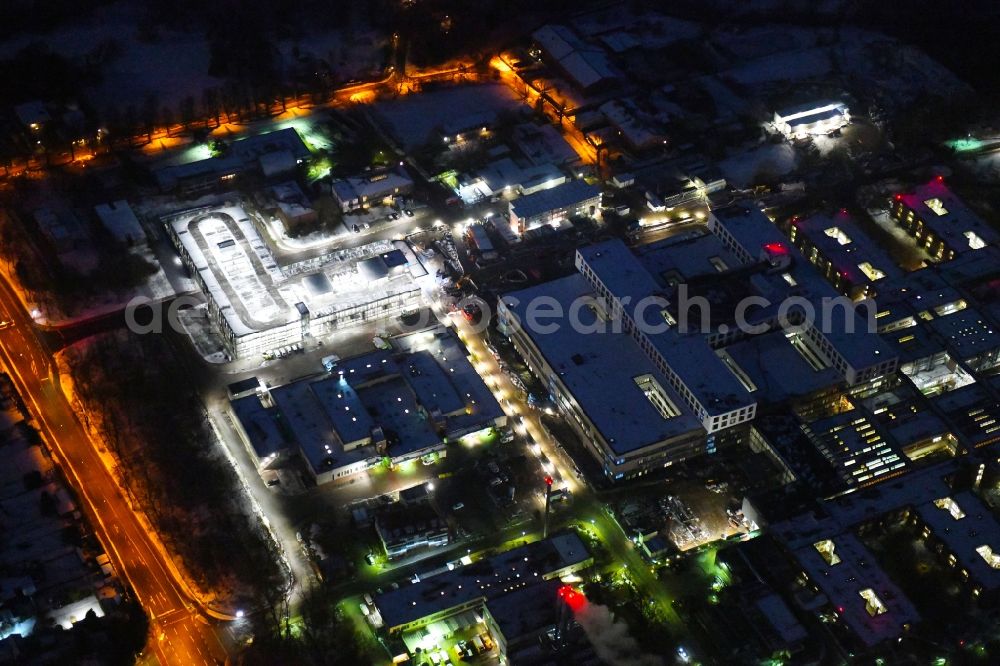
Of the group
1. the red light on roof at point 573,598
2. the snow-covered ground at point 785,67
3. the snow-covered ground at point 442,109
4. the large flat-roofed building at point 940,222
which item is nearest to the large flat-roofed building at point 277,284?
the snow-covered ground at point 442,109

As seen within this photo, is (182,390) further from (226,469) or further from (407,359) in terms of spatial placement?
(407,359)

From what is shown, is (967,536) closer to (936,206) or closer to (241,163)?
(936,206)

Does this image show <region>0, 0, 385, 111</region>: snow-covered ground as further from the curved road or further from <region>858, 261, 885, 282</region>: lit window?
<region>858, 261, 885, 282</region>: lit window

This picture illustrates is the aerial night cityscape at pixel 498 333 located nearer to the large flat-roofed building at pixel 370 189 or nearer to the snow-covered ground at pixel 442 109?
the large flat-roofed building at pixel 370 189

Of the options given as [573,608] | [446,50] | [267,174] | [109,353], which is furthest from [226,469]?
[446,50]

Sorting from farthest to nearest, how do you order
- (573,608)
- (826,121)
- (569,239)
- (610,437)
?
(826,121) → (569,239) → (610,437) → (573,608)

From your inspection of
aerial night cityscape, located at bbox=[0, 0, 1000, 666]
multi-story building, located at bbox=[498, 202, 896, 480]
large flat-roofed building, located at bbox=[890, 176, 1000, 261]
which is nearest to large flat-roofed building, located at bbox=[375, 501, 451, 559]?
aerial night cityscape, located at bbox=[0, 0, 1000, 666]
